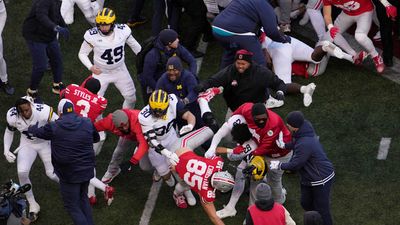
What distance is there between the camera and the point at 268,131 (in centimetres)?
1007

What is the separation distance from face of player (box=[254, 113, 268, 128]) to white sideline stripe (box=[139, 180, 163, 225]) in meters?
1.84

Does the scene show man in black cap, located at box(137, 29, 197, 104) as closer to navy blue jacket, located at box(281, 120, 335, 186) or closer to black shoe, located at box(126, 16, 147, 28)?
navy blue jacket, located at box(281, 120, 335, 186)

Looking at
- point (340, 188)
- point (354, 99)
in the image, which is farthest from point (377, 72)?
point (340, 188)

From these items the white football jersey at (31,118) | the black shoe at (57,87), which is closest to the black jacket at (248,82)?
the white football jersey at (31,118)

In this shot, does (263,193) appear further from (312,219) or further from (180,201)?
(180,201)

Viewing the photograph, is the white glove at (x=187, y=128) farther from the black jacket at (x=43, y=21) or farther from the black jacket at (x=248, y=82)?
the black jacket at (x=43, y=21)

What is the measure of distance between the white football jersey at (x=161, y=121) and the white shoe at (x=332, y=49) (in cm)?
279

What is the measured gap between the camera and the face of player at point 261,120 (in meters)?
9.88

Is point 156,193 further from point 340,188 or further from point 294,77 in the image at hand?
point 294,77

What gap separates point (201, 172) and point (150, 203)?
130 centimetres

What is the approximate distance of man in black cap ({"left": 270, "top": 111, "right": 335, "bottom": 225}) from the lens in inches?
376

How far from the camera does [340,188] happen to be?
11055 millimetres

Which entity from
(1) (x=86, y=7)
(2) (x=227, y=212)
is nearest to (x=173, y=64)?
(2) (x=227, y=212)

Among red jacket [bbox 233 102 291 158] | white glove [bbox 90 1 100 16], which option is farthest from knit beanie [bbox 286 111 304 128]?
white glove [bbox 90 1 100 16]
